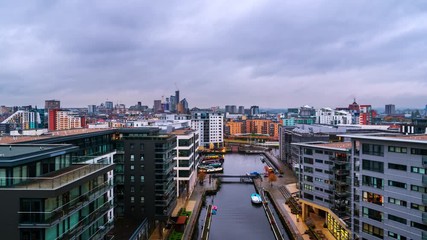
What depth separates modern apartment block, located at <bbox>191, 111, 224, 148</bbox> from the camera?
107 meters

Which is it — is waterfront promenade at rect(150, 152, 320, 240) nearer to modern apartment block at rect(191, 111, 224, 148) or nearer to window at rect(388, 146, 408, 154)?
window at rect(388, 146, 408, 154)

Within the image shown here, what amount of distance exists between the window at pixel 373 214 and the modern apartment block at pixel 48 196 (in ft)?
53.4

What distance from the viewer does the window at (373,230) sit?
73.0 feet

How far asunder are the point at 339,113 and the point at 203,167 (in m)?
76.5

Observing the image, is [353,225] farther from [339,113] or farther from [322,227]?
[339,113]

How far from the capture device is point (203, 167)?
2781 inches

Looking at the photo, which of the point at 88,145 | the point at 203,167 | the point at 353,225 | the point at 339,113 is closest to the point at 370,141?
the point at 353,225

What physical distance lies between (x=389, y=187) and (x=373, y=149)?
8.26 ft

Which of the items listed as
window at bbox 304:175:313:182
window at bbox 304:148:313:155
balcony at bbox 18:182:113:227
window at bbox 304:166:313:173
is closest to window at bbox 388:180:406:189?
window at bbox 304:148:313:155

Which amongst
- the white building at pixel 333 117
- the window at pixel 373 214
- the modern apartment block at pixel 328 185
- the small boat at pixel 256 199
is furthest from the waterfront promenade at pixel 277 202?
the white building at pixel 333 117

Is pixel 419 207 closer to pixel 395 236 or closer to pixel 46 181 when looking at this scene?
pixel 395 236

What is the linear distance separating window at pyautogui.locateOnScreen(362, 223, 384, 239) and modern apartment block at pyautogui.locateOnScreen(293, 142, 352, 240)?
4.15m

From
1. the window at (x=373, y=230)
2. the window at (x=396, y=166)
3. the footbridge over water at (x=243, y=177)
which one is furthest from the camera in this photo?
the footbridge over water at (x=243, y=177)

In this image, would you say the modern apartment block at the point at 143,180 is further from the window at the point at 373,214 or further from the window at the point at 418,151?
the window at the point at 418,151
